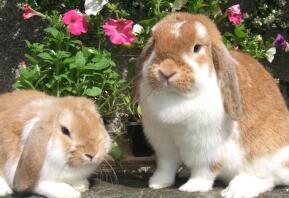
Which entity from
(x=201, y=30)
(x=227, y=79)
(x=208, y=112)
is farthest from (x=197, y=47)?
(x=208, y=112)

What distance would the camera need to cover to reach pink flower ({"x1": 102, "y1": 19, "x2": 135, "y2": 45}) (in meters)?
4.13

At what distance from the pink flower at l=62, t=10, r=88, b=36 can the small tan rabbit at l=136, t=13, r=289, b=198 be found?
76 centimetres

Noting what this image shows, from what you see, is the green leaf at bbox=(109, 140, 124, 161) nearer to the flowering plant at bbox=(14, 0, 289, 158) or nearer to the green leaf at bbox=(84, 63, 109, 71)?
the flowering plant at bbox=(14, 0, 289, 158)

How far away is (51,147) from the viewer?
10.9 ft

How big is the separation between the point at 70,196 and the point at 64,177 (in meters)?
0.12

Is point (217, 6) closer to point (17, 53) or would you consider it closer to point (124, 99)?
point (124, 99)

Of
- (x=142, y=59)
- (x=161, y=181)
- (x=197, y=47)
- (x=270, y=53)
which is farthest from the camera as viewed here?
(x=270, y=53)

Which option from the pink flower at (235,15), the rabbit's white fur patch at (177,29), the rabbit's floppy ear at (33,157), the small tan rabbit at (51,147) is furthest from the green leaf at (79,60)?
the pink flower at (235,15)

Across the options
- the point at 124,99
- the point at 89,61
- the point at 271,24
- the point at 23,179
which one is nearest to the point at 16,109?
the point at 23,179

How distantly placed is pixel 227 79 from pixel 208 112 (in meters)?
0.22

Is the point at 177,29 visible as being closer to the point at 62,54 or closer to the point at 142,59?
the point at 142,59

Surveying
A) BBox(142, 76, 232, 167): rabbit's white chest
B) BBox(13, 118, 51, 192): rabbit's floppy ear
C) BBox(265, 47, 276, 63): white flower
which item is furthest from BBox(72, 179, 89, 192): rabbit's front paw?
BBox(265, 47, 276, 63): white flower

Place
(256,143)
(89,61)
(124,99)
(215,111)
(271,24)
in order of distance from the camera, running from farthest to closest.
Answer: (271,24) → (124,99) → (89,61) → (256,143) → (215,111)

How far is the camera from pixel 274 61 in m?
5.18
